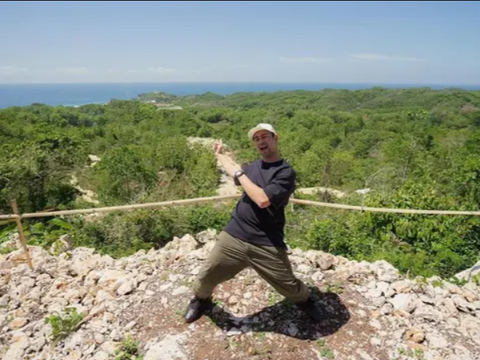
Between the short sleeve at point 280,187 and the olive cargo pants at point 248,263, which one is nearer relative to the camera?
the short sleeve at point 280,187

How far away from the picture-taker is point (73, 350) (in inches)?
118

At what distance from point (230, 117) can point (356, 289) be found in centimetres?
8371

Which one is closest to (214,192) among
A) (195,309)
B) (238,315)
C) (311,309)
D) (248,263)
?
(238,315)

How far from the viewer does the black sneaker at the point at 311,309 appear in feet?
10.1

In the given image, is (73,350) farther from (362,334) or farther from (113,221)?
(113,221)

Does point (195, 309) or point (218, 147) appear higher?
point (218, 147)

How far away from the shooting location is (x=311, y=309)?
3080 mm

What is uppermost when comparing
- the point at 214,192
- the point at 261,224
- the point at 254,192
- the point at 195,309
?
the point at 254,192

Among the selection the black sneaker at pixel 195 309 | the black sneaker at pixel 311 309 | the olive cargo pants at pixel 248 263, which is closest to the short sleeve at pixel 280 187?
the olive cargo pants at pixel 248 263

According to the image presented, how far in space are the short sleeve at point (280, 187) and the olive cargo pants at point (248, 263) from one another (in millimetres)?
448

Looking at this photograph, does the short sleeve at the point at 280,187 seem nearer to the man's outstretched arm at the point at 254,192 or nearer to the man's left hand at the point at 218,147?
the man's outstretched arm at the point at 254,192

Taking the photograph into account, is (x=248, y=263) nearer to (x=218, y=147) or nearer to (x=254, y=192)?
(x=254, y=192)

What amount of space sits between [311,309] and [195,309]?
111cm

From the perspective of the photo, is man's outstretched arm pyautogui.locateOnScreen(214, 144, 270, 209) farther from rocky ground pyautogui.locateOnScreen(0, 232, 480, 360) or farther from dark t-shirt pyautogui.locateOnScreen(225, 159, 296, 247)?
rocky ground pyautogui.locateOnScreen(0, 232, 480, 360)
